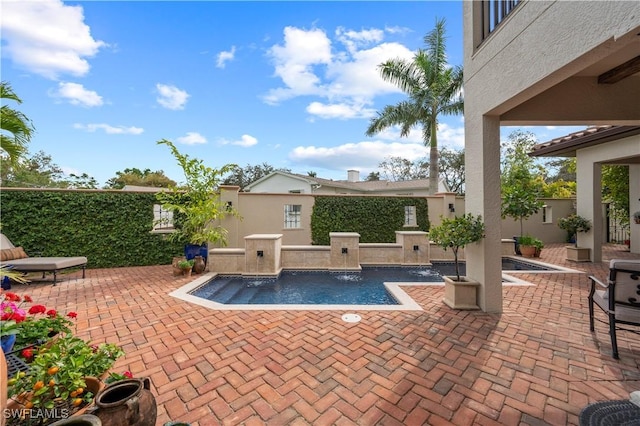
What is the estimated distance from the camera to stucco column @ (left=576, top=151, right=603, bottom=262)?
8.26m

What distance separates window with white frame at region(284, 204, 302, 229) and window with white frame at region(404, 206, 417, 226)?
16.9 feet

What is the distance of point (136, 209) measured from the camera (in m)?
8.49

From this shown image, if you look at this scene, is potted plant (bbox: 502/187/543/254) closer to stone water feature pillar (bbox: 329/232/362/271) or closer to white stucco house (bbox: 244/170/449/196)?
stone water feature pillar (bbox: 329/232/362/271)

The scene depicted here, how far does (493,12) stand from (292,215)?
30.3 feet

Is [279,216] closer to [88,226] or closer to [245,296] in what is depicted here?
[245,296]

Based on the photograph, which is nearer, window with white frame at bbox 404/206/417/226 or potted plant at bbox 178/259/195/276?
potted plant at bbox 178/259/195/276

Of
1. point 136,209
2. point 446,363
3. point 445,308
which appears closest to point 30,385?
point 446,363

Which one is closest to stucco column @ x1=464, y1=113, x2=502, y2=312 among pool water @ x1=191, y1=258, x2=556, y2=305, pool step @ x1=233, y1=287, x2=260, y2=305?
pool water @ x1=191, y1=258, x2=556, y2=305

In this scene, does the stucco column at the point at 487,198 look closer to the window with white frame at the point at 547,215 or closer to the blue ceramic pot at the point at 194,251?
the blue ceramic pot at the point at 194,251

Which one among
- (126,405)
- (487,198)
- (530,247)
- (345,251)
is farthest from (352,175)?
(126,405)

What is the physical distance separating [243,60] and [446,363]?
11322 millimetres

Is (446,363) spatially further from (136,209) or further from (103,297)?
(136,209)

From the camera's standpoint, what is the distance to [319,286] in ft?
21.4

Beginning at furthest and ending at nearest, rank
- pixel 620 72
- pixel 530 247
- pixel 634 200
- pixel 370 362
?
pixel 634 200 → pixel 530 247 → pixel 620 72 → pixel 370 362
